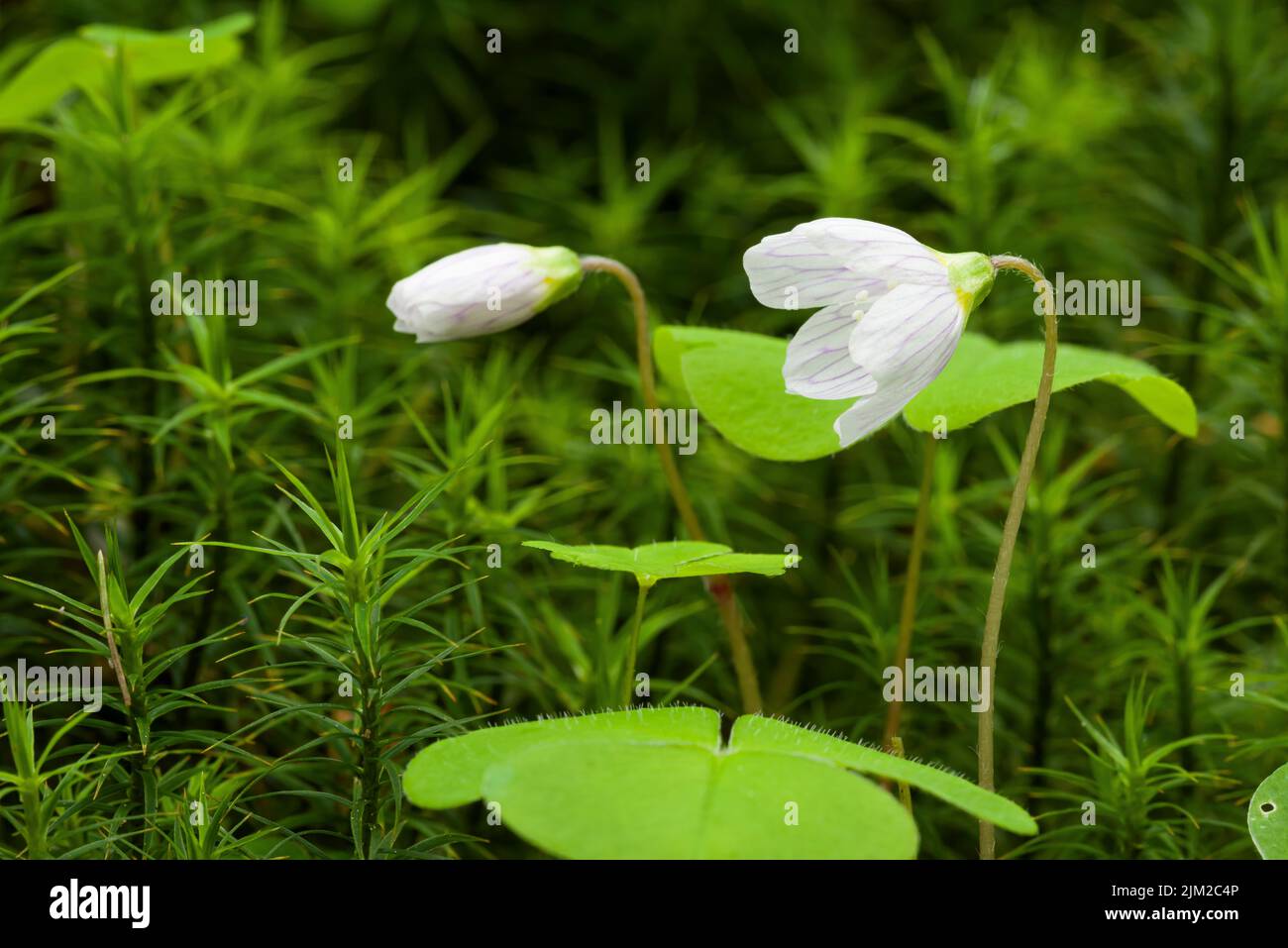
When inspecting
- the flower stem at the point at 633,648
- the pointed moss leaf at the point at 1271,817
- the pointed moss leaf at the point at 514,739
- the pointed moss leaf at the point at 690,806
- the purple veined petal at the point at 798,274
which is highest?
the purple veined petal at the point at 798,274

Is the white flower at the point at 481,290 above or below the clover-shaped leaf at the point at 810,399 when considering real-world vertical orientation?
above

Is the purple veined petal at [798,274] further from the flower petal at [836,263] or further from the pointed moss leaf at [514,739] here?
the pointed moss leaf at [514,739]

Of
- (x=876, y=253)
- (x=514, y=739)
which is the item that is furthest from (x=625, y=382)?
(x=514, y=739)

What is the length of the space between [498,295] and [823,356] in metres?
0.35

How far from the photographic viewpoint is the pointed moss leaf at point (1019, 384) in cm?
111

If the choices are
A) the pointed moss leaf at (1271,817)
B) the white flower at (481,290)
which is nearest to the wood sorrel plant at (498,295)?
the white flower at (481,290)

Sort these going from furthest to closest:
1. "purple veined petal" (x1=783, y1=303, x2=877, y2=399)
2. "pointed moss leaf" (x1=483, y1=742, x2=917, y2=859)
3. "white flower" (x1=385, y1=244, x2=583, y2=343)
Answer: "white flower" (x1=385, y1=244, x2=583, y2=343), "purple veined petal" (x1=783, y1=303, x2=877, y2=399), "pointed moss leaf" (x1=483, y1=742, x2=917, y2=859)

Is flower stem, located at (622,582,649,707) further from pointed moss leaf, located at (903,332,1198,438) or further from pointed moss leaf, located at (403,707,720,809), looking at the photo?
pointed moss leaf, located at (903,332,1198,438)

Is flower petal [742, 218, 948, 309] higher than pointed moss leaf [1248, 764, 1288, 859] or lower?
higher

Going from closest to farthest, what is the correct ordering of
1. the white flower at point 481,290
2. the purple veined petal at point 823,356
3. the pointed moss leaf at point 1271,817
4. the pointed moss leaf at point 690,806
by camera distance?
the pointed moss leaf at point 690,806 < the pointed moss leaf at point 1271,817 < the purple veined petal at point 823,356 < the white flower at point 481,290

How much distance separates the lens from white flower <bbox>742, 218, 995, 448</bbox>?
37.0 inches

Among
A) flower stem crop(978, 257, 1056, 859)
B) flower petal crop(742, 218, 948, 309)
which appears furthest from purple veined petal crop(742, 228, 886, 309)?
flower stem crop(978, 257, 1056, 859)

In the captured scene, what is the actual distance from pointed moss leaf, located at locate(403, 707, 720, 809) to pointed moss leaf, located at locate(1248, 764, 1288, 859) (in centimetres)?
45

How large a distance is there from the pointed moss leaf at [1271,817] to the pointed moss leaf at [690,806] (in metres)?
0.35
